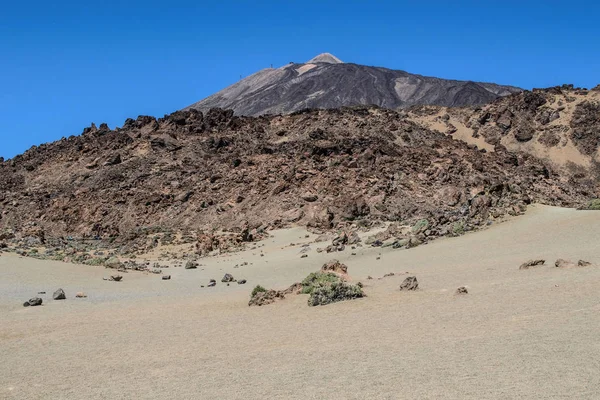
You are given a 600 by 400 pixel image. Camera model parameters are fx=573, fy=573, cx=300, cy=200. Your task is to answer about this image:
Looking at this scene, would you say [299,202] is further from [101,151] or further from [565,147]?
[565,147]

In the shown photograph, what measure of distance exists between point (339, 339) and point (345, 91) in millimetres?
83373

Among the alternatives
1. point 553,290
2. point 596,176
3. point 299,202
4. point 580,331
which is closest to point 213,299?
point 553,290

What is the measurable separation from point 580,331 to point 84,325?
7175 millimetres

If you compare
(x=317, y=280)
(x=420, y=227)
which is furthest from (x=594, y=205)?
(x=317, y=280)

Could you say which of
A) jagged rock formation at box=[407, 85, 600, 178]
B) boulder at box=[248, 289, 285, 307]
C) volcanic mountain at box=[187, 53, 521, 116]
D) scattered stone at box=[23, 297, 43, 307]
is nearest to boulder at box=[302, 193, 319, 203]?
boulder at box=[248, 289, 285, 307]

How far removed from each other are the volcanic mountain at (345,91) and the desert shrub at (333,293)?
65.5 metres

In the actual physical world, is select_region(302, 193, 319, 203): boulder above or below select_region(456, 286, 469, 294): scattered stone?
above

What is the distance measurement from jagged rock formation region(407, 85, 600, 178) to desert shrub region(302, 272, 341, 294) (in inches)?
1272

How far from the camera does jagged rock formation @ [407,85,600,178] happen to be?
39938 mm

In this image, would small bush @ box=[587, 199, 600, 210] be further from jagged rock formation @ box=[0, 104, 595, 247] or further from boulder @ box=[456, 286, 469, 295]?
boulder @ box=[456, 286, 469, 295]

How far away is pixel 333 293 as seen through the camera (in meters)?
9.53

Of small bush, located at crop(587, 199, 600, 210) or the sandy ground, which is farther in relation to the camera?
small bush, located at crop(587, 199, 600, 210)

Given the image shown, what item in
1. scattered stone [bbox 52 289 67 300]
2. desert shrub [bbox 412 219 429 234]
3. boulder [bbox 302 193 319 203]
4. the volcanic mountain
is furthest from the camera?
the volcanic mountain

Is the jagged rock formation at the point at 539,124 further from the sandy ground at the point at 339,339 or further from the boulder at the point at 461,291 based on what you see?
the boulder at the point at 461,291
